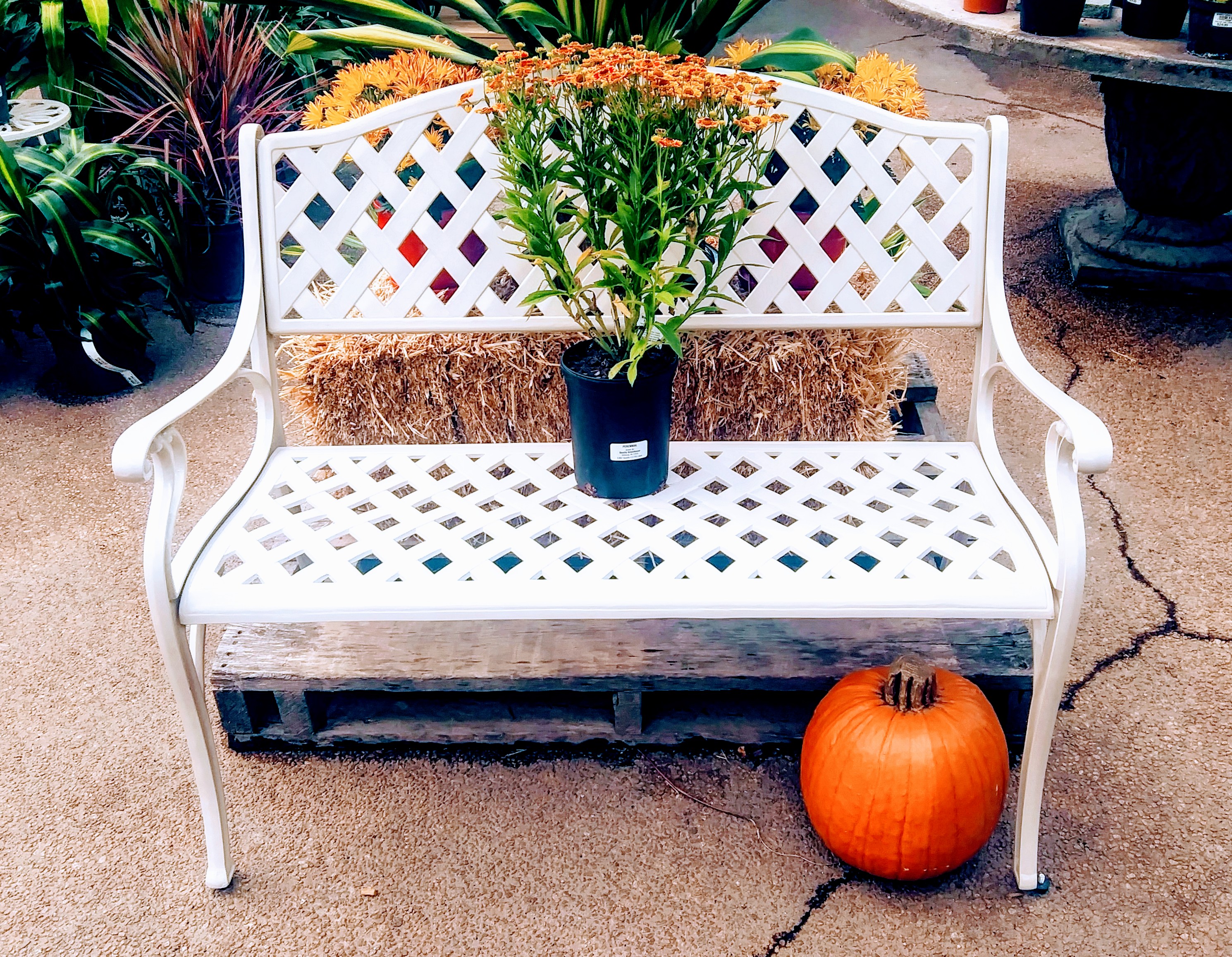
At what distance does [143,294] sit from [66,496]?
130 cm

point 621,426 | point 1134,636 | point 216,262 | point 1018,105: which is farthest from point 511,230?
point 1018,105

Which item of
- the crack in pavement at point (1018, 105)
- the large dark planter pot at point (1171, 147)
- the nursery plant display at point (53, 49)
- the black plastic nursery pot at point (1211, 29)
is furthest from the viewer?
the crack in pavement at point (1018, 105)

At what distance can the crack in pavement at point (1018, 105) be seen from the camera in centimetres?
501

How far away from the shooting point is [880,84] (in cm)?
212

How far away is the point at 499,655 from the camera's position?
1.78 m

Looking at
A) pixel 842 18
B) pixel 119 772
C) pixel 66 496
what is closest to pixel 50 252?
pixel 66 496

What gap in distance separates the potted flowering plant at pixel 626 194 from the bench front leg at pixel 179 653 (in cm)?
58

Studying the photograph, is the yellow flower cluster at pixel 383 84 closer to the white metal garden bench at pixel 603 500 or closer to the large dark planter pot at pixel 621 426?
the white metal garden bench at pixel 603 500

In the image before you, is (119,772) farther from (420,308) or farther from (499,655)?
(420,308)

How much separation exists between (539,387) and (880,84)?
3.04ft

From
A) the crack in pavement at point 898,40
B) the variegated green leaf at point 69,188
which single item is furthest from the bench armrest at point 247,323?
the crack in pavement at point 898,40

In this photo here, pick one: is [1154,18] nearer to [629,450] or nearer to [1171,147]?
[1171,147]

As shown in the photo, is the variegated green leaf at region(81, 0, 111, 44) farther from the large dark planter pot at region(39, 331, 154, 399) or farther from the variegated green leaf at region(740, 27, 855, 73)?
the variegated green leaf at region(740, 27, 855, 73)

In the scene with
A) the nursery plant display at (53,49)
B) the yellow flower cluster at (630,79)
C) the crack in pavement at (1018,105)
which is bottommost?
the crack in pavement at (1018,105)
